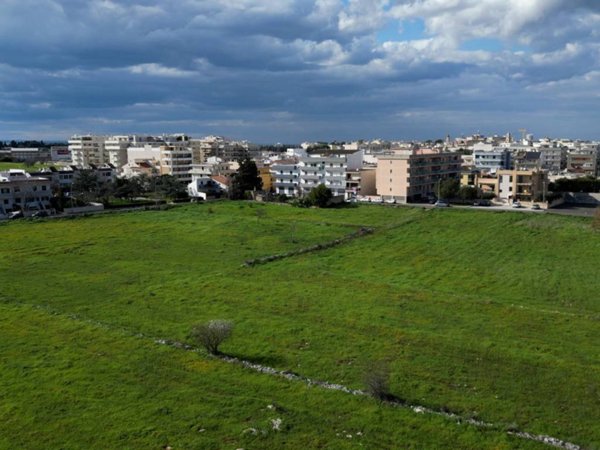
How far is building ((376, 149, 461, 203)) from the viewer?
8475 cm

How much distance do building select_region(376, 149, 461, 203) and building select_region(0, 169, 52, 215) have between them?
49.7m

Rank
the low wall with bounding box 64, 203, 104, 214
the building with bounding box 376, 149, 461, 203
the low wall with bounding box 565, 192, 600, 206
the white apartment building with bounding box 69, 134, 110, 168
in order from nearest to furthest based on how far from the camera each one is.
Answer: the low wall with bounding box 64, 203, 104, 214 → the low wall with bounding box 565, 192, 600, 206 → the building with bounding box 376, 149, 461, 203 → the white apartment building with bounding box 69, 134, 110, 168

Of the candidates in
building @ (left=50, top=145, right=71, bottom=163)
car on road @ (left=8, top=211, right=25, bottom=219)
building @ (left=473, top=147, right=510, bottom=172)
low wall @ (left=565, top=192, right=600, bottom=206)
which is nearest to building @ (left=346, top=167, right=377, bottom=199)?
building @ (left=473, top=147, right=510, bottom=172)

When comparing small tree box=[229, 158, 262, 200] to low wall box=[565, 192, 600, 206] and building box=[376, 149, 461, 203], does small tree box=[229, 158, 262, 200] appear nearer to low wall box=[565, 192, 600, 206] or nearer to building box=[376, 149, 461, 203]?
building box=[376, 149, 461, 203]

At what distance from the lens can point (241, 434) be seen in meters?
17.7

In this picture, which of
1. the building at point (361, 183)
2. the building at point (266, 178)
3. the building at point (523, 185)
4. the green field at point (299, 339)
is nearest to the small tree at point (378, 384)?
the green field at point (299, 339)

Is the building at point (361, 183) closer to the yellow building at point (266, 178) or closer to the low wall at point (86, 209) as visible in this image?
the yellow building at point (266, 178)

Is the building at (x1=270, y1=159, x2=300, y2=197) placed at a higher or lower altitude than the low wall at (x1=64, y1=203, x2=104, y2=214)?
higher

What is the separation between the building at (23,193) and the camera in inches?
2965

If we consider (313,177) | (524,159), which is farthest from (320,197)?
(524,159)

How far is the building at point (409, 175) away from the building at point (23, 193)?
1957 inches

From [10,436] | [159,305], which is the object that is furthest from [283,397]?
[159,305]

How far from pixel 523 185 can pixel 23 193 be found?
71.2 m

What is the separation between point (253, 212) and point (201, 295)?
4130 cm
